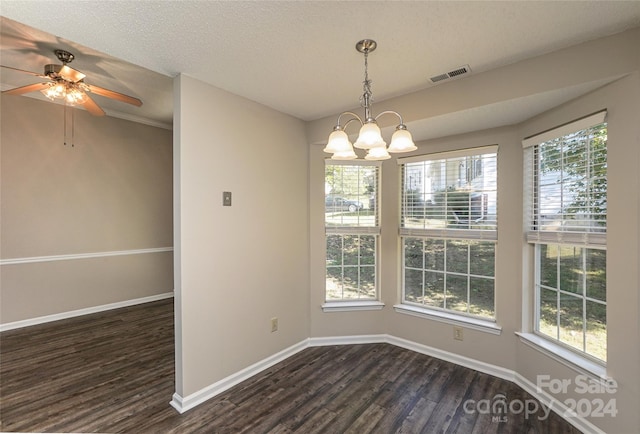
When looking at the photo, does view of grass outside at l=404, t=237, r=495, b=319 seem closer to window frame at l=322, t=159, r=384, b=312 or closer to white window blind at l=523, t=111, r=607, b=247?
window frame at l=322, t=159, r=384, b=312

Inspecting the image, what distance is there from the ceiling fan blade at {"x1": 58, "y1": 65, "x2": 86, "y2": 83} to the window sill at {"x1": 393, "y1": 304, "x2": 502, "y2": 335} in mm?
3838

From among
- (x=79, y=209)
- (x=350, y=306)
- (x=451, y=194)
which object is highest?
(x=451, y=194)

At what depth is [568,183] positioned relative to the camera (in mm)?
2145

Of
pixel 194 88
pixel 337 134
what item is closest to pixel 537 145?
pixel 337 134

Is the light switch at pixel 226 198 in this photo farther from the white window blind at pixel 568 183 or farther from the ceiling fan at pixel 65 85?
the white window blind at pixel 568 183

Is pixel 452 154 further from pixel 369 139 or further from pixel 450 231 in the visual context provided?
pixel 369 139

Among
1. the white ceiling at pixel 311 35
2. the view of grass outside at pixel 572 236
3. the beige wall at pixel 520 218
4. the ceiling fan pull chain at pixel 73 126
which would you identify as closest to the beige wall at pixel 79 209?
the ceiling fan pull chain at pixel 73 126

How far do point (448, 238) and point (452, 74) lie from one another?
1.57 metres

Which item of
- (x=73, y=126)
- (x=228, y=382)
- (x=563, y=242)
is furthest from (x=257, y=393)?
(x=73, y=126)

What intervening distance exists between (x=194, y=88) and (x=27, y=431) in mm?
2677

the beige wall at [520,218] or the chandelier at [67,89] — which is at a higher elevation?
the chandelier at [67,89]

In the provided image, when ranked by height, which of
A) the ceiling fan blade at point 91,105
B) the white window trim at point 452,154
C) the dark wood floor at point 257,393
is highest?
the ceiling fan blade at point 91,105

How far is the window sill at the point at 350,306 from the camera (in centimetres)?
325

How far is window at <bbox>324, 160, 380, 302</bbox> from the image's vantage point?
3.31 metres
